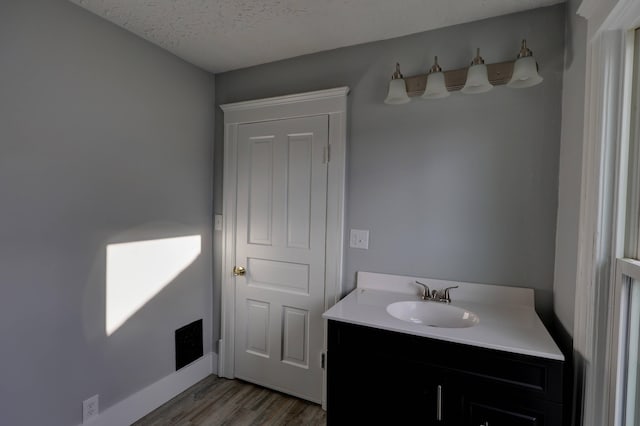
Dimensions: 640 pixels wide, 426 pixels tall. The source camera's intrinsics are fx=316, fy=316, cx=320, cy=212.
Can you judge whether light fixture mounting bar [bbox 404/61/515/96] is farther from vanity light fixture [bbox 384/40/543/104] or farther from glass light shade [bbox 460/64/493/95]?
glass light shade [bbox 460/64/493/95]

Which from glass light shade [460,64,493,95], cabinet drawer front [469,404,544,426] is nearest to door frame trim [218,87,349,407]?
glass light shade [460,64,493,95]

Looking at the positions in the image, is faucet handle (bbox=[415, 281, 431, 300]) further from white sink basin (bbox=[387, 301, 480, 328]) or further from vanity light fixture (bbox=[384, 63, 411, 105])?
vanity light fixture (bbox=[384, 63, 411, 105])

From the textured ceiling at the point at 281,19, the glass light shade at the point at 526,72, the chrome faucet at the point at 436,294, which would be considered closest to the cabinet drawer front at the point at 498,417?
the chrome faucet at the point at 436,294

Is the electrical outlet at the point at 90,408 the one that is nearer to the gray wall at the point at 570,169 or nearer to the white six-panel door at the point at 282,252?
the white six-panel door at the point at 282,252

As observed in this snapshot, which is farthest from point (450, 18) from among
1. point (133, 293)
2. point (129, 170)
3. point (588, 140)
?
point (133, 293)

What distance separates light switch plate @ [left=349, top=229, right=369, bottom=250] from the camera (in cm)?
201

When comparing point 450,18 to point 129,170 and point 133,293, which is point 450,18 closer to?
point 129,170

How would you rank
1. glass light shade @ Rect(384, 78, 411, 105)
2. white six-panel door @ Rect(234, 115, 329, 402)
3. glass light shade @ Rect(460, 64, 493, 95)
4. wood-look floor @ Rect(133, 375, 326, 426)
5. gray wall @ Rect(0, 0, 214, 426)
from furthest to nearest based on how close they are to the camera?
white six-panel door @ Rect(234, 115, 329, 402) → wood-look floor @ Rect(133, 375, 326, 426) → glass light shade @ Rect(384, 78, 411, 105) → glass light shade @ Rect(460, 64, 493, 95) → gray wall @ Rect(0, 0, 214, 426)

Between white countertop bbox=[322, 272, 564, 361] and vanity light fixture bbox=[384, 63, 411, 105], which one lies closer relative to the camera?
white countertop bbox=[322, 272, 564, 361]

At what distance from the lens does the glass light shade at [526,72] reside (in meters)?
1.46

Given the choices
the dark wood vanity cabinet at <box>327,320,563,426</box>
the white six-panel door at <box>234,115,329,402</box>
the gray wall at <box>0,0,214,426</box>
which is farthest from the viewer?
the white six-panel door at <box>234,115,329,402</box>

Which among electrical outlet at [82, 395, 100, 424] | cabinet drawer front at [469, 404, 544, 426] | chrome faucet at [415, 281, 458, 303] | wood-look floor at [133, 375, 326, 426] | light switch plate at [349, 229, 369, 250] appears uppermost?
light switch plate at [349, 229, 369, 250]

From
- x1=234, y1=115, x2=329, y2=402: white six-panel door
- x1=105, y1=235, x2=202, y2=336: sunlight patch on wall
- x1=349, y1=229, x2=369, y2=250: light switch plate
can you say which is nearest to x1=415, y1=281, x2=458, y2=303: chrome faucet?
x1=349, y1=229, x2=369, y2=250: light switch plate

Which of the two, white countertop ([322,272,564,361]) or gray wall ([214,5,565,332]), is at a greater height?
gray wall ([214,5,565,332])
